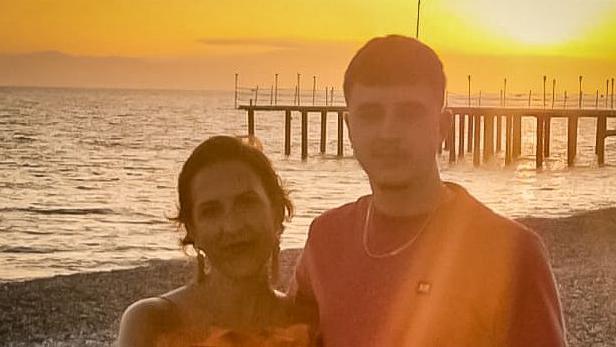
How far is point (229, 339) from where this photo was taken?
3.29 m

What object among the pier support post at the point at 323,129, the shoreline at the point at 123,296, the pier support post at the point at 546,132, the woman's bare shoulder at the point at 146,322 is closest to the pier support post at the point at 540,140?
the pier support post at the point at 546,132

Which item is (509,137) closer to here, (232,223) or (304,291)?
(304,291)

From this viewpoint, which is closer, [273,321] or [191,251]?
[273,321]

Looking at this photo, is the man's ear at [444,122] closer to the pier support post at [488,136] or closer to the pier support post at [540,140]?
the pier support post at [540,140]

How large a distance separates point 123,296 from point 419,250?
1471 centimetres

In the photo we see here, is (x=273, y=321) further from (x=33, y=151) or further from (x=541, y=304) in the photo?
(x=33, y=151)

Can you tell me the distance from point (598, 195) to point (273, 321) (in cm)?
3799

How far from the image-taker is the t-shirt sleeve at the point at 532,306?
319cm

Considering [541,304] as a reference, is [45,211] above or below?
below

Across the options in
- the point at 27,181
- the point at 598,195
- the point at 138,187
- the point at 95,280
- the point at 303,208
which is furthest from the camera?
the point at 27,181

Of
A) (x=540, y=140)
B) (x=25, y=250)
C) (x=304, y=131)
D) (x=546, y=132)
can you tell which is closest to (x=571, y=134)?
(x=546, y=132)

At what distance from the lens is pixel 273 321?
3523 millimetres

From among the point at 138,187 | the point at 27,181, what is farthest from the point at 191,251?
the point at 27,181

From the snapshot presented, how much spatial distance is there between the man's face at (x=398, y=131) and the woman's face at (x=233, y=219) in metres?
0.39
